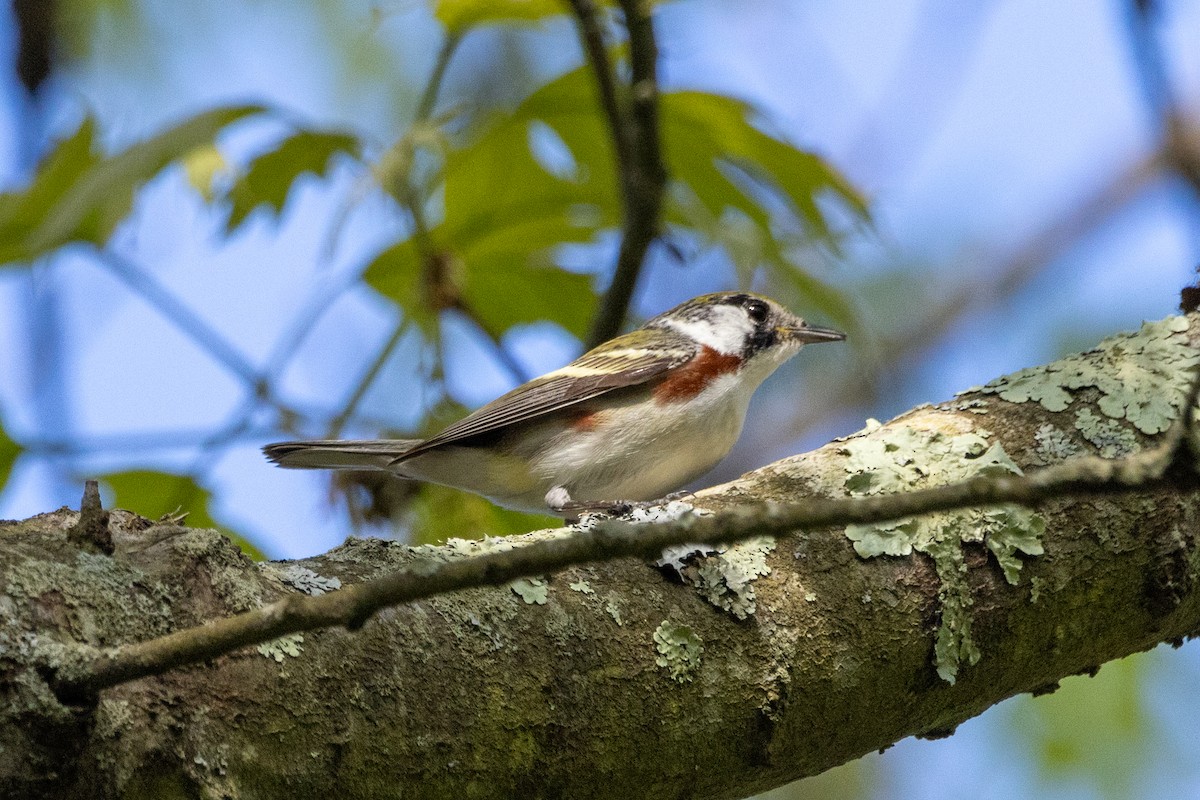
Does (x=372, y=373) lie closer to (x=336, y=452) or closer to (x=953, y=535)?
(x=336, y=452)

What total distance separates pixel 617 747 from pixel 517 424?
7.48ft

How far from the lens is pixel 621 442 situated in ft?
14.4

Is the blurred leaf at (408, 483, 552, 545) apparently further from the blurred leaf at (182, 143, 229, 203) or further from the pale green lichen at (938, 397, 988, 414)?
the pale green lichen at (938, 397, 988, 414)

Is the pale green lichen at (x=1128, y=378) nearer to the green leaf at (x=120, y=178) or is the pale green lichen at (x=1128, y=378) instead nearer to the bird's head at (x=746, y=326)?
the bird's head at (x=746, y=326)

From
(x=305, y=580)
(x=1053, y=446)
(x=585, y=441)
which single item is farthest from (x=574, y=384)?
(x=305, y=580)

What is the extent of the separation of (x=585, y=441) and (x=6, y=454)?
1.94m

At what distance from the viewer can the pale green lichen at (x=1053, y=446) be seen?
3012 millimetres

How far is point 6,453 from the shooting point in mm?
3879

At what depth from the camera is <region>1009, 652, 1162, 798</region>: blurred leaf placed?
20.2 feet

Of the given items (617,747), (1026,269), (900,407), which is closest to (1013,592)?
(617,747)

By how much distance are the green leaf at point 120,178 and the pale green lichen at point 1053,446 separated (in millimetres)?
2757

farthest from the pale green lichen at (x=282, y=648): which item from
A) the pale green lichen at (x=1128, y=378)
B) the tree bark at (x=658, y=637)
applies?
the pale green lichen at (x=1128, y=378)

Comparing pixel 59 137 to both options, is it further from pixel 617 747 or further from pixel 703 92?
pixel 617 747

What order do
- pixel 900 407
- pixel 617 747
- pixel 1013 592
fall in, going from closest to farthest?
pixel 617 747 < pixel 1013 592 < pixel 900 407
